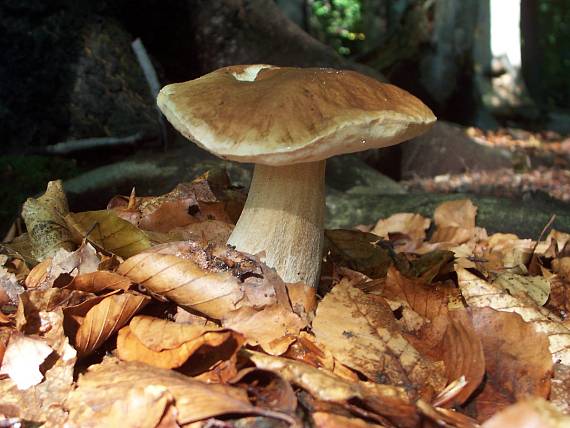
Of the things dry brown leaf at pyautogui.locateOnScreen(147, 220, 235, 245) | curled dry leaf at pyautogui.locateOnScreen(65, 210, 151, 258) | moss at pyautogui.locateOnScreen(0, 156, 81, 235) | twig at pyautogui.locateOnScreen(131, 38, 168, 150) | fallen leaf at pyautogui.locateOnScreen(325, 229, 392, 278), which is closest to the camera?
curled dry leaf at pyautogui.locateOnScreen(65, 210, 151, 258)

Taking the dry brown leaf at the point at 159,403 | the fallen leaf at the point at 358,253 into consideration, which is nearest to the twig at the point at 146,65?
the fallen leaf at the point at 358,253

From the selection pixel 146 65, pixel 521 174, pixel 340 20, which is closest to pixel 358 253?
pixel 146 65

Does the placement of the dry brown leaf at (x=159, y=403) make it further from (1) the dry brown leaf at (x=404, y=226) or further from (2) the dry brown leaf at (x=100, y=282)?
(1) the dry brown leaf at (x=404, y=226)

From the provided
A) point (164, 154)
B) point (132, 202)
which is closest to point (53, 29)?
point (164, 154)

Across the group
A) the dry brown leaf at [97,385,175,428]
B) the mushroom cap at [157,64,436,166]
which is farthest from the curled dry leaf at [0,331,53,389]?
the mushroom cap at [157,64,436,166]

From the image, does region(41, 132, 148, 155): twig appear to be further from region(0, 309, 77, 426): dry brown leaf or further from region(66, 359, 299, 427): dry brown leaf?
region(66, 359, 299, 427): dry brown leaf

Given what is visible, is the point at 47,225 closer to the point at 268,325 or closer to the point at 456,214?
the point at 268,325

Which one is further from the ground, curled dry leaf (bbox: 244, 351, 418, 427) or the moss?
curled dry leaf (bbox: 244, 351, 418, 427)

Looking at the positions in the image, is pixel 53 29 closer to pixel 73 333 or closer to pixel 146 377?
pixel 73 333
